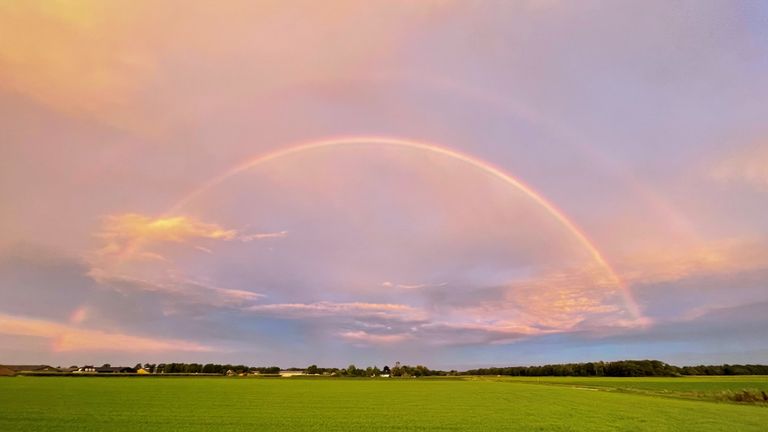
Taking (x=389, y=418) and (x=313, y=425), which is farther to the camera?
(x=389, y=418)

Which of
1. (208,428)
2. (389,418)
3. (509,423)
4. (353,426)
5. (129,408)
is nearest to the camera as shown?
(208,428)

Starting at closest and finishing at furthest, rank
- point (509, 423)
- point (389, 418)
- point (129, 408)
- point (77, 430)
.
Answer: point (77, 430) → point (509, 423) → point (389, 418) → point (129, 408)

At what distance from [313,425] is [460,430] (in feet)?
30.2

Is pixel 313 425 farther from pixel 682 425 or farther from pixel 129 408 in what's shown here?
pixel 682 425

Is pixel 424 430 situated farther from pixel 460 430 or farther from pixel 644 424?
pixel 644 424

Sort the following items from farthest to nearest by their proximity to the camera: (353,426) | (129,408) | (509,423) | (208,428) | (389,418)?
(129,408), (389,418), (509,423), (353,426), (208,428)

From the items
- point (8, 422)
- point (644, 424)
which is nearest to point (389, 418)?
point (644, 424)

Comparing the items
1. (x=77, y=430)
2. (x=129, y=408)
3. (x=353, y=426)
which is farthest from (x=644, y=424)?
(x=129, y=408)

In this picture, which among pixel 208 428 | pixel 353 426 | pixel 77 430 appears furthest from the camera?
pixel 353 426

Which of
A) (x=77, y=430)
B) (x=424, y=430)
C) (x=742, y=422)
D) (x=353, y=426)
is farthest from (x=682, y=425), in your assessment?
(x=77, y=430)

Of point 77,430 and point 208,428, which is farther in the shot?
point 208,428

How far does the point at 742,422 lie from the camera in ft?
122

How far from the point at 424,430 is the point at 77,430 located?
1922 centimetres

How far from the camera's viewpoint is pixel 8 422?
3045cm
